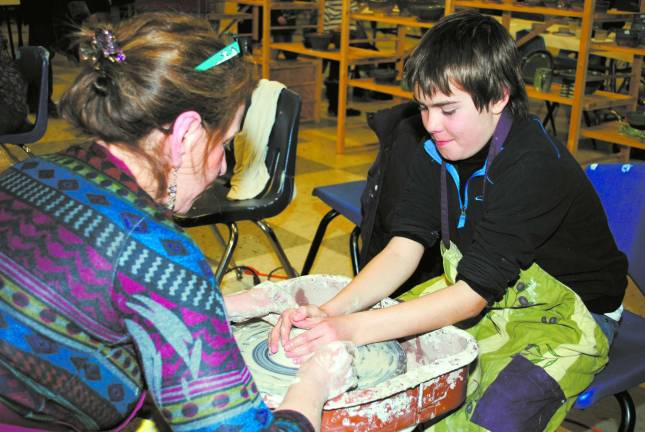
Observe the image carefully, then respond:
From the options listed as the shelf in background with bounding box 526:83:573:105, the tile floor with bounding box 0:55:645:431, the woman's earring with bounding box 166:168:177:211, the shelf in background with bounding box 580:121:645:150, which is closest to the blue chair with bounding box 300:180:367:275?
the tile floor with bounding box 0:55:645:431

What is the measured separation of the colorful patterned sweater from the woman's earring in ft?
0.24

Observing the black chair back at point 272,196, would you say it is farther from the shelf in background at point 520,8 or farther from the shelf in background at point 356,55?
the shelf in background at point 356,55

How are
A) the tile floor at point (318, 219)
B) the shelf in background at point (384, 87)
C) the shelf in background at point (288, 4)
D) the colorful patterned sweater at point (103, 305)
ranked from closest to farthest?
1. the colorful patterned sweater at point (103, 305)
2. the tile floor at point (318, 219)
3. the shelf in background at point (384, 87)
4. the shelf in background at point (288, 4)

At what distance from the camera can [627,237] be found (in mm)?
1889

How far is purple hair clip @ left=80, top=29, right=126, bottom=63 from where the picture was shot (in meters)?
1.01

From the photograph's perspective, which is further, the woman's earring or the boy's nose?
the boy's nose

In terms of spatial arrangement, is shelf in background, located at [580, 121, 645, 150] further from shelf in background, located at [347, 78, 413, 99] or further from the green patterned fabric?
the green patterned fabric

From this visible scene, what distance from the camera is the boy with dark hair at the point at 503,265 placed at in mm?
1462

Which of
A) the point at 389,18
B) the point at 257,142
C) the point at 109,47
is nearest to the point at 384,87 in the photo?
the point at 389,18

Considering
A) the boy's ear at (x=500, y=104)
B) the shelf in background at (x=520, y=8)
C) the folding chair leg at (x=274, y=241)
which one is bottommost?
the folding chair leg at (x=274, y=241)

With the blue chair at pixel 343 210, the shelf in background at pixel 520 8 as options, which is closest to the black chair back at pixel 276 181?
the blue chair at pixel 343 210

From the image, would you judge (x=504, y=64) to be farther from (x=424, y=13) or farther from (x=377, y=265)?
(x=424, y=13)

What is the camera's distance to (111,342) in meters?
1.00

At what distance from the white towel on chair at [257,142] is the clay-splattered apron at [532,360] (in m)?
1.29
